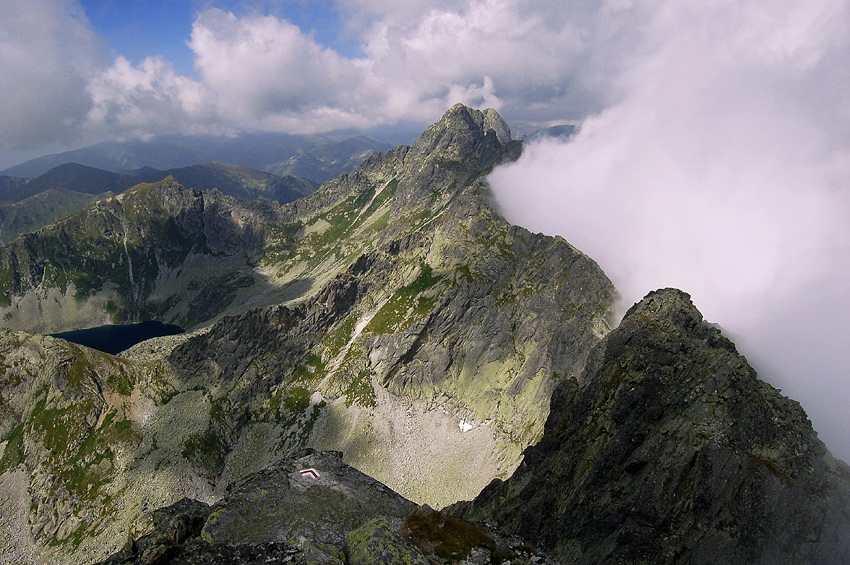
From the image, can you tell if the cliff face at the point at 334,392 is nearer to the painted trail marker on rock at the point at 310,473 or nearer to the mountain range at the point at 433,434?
the mountain range at the point at 433,434

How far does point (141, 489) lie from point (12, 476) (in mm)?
34830

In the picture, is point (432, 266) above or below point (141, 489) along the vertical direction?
above

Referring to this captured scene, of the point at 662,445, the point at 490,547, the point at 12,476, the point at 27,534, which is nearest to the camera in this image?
the point at 490,547

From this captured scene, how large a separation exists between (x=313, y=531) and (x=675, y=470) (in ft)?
131

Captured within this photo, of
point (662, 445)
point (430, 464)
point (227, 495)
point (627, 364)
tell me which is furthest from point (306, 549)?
point (430, 464)

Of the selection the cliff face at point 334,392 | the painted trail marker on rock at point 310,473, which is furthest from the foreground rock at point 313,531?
the cliff face at point 334,392

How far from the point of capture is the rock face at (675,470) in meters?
39.7

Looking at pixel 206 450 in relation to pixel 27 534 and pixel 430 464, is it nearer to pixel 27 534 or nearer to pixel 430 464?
pixel 27 534

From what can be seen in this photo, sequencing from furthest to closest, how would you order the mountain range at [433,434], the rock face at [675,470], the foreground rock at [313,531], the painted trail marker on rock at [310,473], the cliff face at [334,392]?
the cliff face at [334,392], the rock face at [675,470], the painted trail marker on rock at [310,473], the mountain range at [433,434], the foreground rock at [313,531]

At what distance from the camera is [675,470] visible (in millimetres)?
46094

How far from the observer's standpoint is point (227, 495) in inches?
922

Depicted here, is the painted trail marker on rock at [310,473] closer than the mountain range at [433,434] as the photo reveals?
No

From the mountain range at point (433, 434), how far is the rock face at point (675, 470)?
0.76 ft

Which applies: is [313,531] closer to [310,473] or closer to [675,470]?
[310,473]
